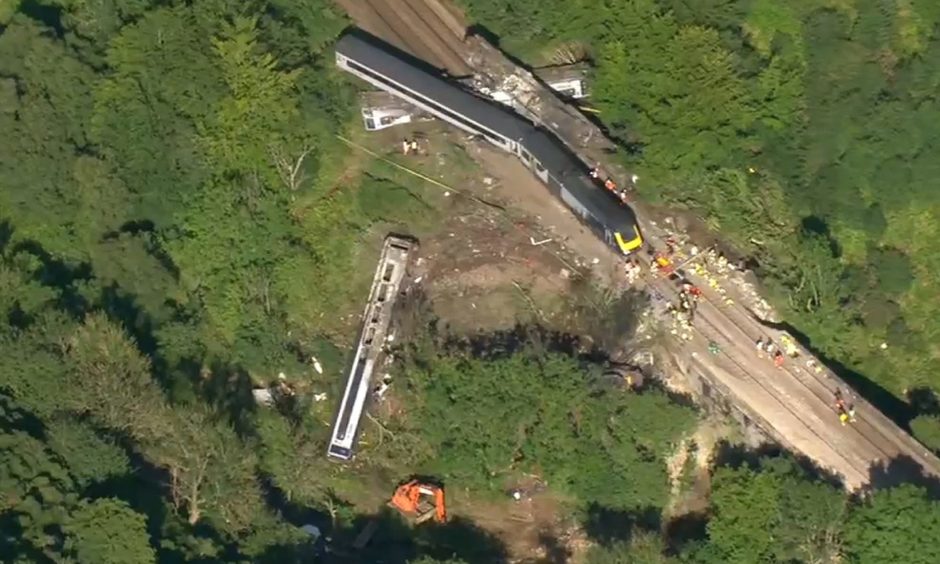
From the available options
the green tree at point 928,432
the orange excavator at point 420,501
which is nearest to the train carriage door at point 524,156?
the orange excavator at point 420,501

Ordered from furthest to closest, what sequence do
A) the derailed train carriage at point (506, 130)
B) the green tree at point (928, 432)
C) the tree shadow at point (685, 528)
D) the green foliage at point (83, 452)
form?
the green tree at point (928, 432)
the derailed train carriage at point (506, 130)
the tree shadow at point (685, 528)
the green foliage at point (83, 452)

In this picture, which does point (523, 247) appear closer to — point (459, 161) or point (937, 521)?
point (459, 161)

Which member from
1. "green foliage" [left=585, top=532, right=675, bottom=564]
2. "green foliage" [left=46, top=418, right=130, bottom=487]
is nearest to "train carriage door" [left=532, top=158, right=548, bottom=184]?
"green foliage" [left=585, top=532, right=675, bottom=564]

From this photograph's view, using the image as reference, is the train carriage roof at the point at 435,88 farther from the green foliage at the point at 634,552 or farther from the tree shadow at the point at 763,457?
the green foliage at the point at 634,552

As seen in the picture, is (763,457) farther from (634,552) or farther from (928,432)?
(634,552)

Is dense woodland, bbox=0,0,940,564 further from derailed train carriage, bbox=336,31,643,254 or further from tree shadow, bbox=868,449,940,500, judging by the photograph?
tree shadow, bbox=868,449,940,500
